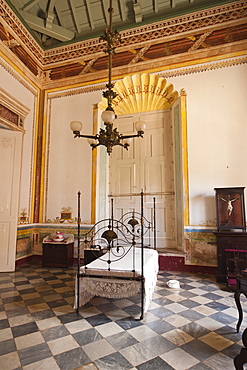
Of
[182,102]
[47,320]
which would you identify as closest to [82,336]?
[47,320]

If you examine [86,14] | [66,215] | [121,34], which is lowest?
[66,215]

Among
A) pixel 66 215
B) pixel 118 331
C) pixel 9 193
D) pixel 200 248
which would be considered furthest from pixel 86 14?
pixel 118 331

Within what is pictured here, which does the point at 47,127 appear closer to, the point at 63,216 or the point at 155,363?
the point at 63,216

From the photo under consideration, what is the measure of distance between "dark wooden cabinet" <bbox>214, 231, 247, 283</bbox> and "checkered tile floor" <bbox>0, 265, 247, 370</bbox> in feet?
1.40

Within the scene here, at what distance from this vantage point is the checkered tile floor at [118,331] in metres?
2.34

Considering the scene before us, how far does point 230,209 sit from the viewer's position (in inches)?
200

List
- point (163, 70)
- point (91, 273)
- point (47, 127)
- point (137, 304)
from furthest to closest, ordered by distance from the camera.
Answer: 1. point (47, 127)
2. point (163, 70)
3. point (137, 304)
4. point (91, 273)

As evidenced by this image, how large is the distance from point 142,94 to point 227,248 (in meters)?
4.73

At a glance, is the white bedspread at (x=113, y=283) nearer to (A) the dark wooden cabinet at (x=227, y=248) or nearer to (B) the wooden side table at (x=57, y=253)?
(A) the dark wooden cabinet at (x=227, y=248)

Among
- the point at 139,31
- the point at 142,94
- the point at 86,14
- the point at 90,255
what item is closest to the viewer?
the point at 90,255

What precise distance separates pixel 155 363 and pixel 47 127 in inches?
259

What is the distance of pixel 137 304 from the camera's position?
374 cm

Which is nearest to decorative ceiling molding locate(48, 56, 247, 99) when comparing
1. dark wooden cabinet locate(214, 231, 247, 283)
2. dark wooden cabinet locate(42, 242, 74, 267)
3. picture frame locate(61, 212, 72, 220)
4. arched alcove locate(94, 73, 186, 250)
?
arched alcove locate(94, 73, 186, 250)

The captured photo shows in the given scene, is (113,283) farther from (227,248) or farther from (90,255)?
(227,248)
